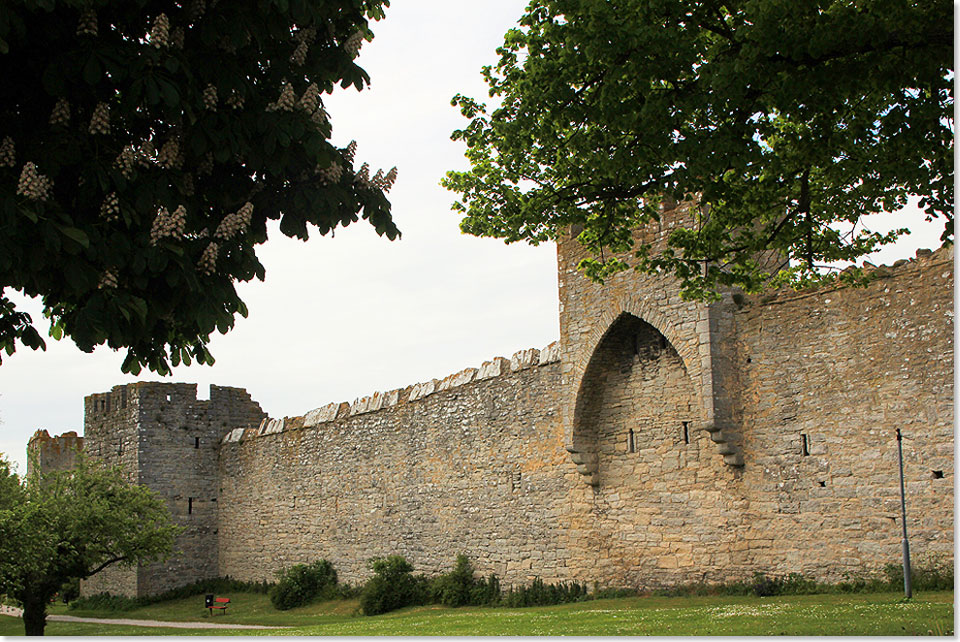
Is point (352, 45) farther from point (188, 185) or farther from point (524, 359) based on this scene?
point (524, 359)

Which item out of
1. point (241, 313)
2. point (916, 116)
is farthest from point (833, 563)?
point (241, 313)

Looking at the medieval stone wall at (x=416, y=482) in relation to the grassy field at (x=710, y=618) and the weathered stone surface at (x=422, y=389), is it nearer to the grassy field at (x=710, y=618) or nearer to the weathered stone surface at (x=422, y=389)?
the weathered stone surface at (x=422, y=389)

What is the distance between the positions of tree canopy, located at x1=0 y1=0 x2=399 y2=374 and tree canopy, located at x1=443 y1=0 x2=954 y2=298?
2.32m

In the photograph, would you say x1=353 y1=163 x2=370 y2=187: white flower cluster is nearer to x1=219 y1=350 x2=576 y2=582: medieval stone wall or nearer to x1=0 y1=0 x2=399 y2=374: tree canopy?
x1=0 y1=0 x2=399 y2=374: tree canopy

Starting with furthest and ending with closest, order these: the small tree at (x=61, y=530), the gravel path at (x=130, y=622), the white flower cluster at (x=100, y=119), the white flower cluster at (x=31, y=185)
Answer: the gravel path at (x=130, y=622) < the small tree at (x=61, y=530) < the white flower cluster at (x=100, y=119) < the white flower cluster at (x=31, y=185)

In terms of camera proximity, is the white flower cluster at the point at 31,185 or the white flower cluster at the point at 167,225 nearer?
the white flower cluster at the point at 31,185

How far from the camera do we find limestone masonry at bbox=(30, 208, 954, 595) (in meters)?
11.6

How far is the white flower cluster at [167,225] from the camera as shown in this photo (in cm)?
538

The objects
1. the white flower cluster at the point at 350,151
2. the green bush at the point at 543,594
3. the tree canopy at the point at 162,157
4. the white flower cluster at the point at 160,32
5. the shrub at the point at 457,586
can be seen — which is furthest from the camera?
the shrub at the point at 457,586

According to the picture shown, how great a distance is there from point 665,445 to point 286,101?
9.55 m

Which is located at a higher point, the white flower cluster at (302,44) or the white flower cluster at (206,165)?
the white flower cluster at (302,44)

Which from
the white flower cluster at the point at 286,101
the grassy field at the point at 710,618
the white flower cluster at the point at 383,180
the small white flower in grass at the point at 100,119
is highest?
the white flower cluster at the point at 286,101

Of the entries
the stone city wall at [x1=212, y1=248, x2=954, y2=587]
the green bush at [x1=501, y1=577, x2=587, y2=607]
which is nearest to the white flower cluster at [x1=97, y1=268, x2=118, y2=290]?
the stone city wall at [x1=212, y1=248, x2=954, y2=587]

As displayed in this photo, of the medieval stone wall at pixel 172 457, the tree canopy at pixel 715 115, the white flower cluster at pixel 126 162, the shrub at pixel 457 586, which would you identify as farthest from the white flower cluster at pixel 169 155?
the medieval stone wall at pixel 172 457
